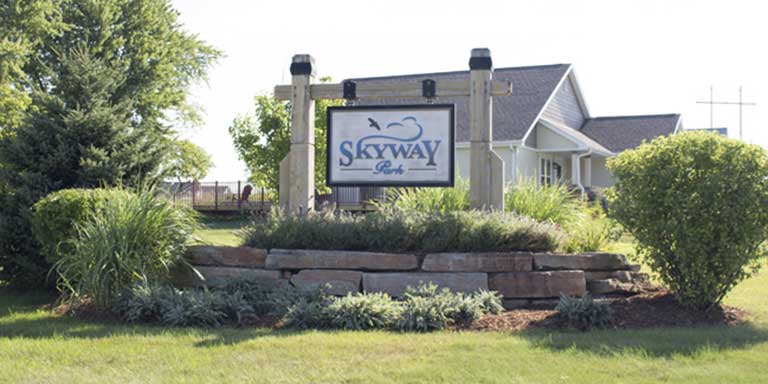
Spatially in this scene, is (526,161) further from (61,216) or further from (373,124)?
(61,216)

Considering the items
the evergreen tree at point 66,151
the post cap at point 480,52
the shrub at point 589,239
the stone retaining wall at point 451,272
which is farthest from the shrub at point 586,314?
the evergreen tree at point 66,151

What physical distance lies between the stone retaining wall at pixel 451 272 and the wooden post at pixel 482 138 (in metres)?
1.63

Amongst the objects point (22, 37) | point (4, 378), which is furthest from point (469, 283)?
point (22, 37)

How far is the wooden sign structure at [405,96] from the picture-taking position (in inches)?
343

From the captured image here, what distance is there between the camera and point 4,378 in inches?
183

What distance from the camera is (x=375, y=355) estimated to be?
5.12m

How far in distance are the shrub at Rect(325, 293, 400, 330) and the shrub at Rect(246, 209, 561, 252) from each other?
1.30 m

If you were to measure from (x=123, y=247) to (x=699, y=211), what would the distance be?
219 inches

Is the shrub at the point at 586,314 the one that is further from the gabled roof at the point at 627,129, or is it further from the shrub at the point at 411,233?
the gabled roof at the point at 627,129

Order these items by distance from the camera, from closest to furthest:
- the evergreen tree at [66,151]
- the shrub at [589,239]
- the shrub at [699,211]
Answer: the shrub at [699,211], the shrub at [589,239], the evergreen tree at [66,151]

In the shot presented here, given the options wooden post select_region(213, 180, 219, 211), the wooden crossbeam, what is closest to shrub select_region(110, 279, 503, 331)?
the wooden crossbeam

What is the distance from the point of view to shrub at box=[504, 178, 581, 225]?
30.3 feet

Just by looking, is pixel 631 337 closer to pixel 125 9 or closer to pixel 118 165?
pixel 118 165

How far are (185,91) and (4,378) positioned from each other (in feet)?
92.2
